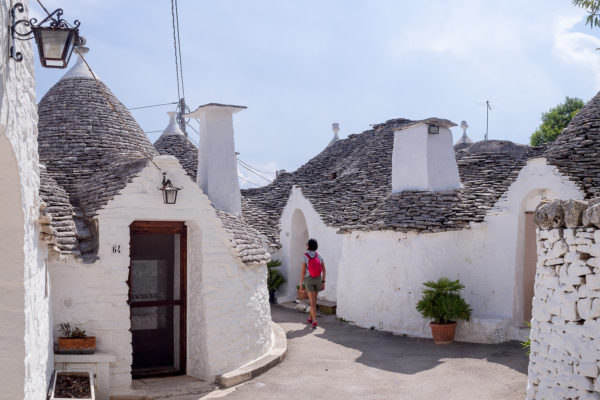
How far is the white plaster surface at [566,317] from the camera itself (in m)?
5.21

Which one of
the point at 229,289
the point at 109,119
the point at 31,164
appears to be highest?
the point at 109,119

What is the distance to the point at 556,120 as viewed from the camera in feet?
95.5

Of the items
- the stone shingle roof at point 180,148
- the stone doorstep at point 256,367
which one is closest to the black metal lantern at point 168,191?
the stone doorstep at point 256,367

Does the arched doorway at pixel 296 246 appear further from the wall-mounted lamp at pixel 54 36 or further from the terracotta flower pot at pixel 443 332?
the wall-mounted lamp at pixel 54 36

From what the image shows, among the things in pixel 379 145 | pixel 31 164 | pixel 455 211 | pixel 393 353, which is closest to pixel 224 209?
pixel 393 353

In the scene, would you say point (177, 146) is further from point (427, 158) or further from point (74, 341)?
point (74, 341)

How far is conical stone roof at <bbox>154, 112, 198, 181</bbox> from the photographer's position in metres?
15.1

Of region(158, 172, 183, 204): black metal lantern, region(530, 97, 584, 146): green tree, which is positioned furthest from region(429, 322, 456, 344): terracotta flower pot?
region(530, 97, 584, 146): green tree

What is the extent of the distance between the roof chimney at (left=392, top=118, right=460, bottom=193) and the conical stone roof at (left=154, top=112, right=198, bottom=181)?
5066 mm

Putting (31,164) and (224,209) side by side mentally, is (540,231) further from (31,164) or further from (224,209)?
(224,209)

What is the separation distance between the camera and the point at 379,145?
19.7 metres

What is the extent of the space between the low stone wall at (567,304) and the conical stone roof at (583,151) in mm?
4719

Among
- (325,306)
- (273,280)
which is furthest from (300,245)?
(325,306)

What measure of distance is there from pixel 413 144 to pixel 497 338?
477 centimetres
